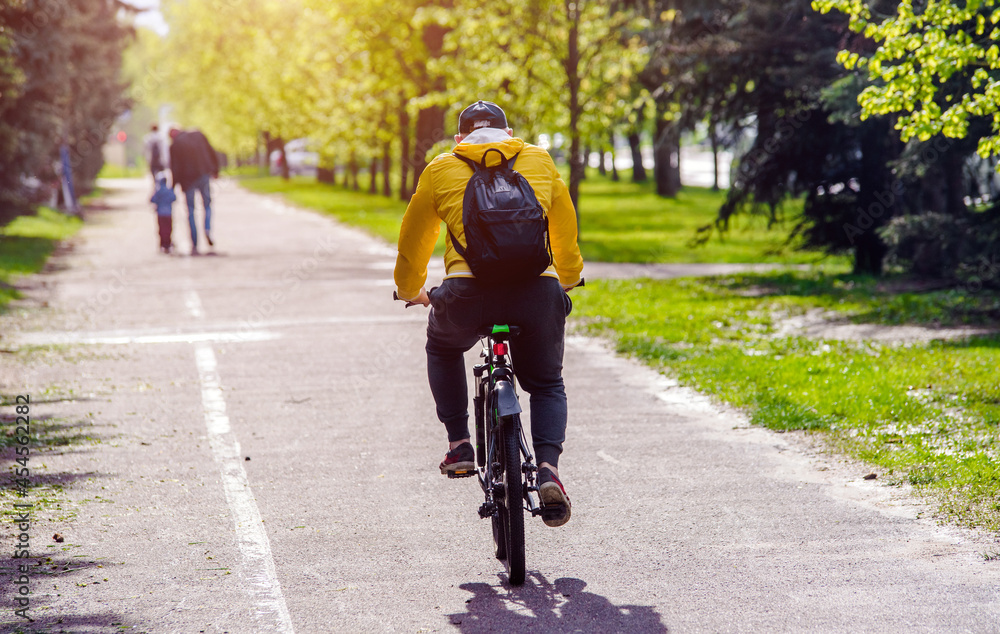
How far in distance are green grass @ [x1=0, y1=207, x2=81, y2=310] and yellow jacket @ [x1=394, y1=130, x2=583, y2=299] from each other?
943 centimetres

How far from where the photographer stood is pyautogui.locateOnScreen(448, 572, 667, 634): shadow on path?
13.4 ft

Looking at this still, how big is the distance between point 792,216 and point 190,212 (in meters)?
9.87

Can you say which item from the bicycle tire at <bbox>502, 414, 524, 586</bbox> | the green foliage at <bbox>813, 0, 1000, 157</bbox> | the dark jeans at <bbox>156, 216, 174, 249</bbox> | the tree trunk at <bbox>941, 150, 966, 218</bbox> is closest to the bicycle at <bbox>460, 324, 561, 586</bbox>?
the bicycle tire at <bbox>502, 414, 524, 586</bbox>

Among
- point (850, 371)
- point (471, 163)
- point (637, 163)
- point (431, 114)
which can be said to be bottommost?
point (850, 371)

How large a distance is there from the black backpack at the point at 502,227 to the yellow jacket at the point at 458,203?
72 mm

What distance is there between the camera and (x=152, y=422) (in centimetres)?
762

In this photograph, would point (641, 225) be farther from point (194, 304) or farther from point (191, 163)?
point (194, 304)

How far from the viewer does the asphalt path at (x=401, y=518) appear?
14.0 feet

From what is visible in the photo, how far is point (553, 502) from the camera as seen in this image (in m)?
4.46

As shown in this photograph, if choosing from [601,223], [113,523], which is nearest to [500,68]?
[601,223]

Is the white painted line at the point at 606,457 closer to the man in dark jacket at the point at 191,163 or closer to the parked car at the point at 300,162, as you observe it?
the man in dark jacket at the point at 191,163

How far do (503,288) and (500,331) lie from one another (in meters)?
0.18

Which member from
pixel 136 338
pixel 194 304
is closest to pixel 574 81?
pixel 194 304

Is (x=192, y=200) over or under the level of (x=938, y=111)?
under
